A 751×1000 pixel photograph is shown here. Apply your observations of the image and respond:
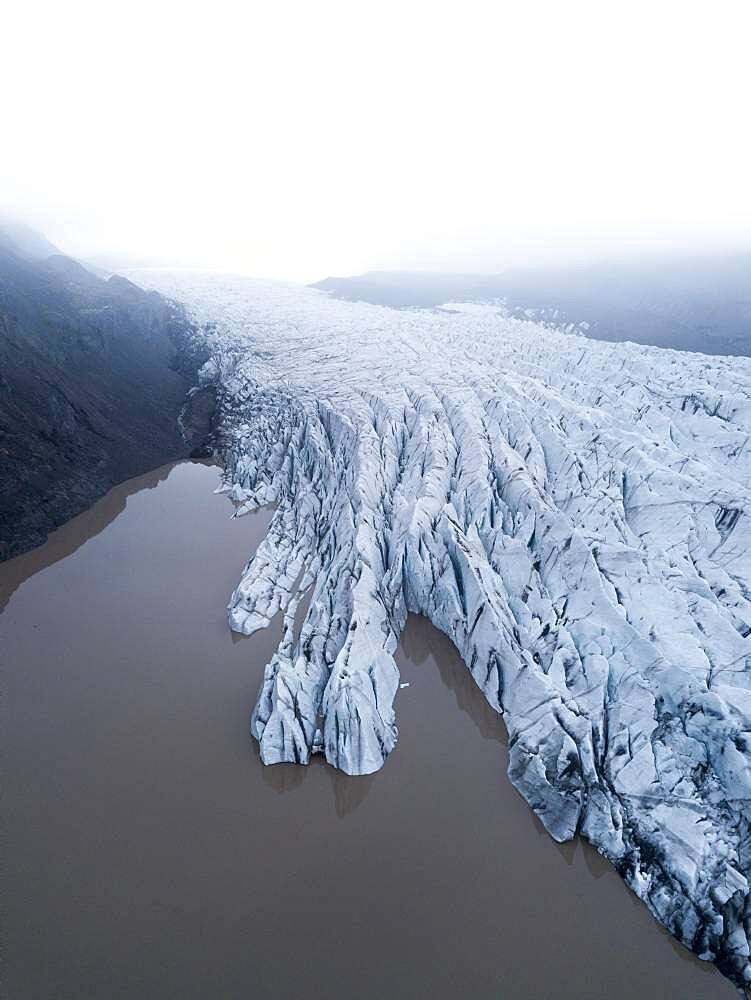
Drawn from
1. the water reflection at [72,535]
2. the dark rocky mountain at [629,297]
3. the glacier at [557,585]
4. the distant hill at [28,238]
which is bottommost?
the water reflection at [72,535]

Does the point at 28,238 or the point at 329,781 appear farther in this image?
the point at 28,238

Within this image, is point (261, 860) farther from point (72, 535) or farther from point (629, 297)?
point (629, 297)

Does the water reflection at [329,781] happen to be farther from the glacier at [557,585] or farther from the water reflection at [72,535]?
the water reflection at [72,535]

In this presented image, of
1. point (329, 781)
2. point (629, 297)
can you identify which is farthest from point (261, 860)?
point (629, 297)

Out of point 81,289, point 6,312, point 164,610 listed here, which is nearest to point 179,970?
point 164,610

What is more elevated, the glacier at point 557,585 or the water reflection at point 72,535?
the glacier at point 557,585

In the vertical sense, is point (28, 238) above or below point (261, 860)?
above

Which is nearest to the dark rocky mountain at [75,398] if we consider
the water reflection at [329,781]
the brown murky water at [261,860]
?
the brown murky water at [261,860]
